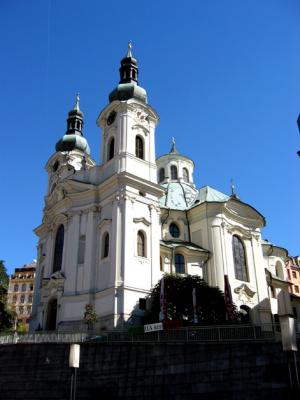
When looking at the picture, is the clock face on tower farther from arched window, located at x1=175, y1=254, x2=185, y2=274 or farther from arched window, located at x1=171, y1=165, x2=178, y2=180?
arched window, located at x1=171, y1=165, x2=178, y2=180

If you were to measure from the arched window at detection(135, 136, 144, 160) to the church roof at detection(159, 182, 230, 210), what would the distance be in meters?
7.18

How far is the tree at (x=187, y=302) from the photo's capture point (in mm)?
30906

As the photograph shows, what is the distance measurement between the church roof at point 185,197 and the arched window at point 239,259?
418cm

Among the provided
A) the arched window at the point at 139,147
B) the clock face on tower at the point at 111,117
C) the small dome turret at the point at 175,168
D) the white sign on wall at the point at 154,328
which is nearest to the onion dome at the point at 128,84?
the clock face on tower at the point at 111,117

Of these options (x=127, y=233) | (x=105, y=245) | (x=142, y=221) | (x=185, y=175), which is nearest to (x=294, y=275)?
(x=185, y=175)

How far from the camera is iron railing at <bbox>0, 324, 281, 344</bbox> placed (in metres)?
21.7

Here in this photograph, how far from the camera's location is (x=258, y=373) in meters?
19.3

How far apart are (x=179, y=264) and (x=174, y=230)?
483cm

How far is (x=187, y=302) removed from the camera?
31.7 metres

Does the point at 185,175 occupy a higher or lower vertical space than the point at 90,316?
Result: higher

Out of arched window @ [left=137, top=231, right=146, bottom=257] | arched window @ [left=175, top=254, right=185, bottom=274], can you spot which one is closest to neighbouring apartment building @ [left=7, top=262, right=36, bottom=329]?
arched window @ [left=175, top=254, right=185, bottom=274]

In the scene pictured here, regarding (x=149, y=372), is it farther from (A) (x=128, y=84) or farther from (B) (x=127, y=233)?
(A) (x=128, y=84)

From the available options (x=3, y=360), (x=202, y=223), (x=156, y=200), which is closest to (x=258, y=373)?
(x=3, y=360)

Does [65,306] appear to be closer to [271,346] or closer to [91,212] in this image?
[91,212]
